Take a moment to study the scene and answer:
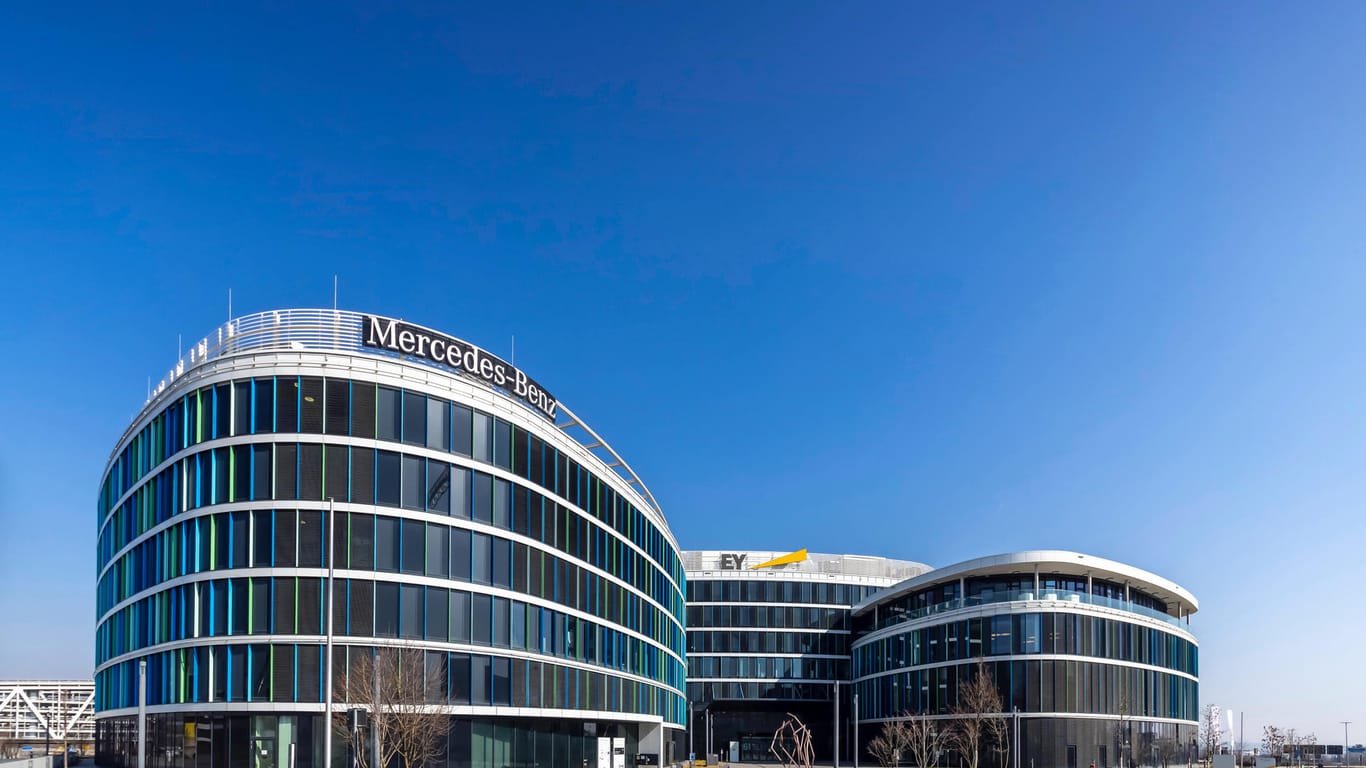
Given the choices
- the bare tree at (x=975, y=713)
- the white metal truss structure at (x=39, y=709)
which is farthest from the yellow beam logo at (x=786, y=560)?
the white metal truss structure at (x=39, y=709)

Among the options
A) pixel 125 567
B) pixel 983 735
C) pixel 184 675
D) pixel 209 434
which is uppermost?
pixel 209 434

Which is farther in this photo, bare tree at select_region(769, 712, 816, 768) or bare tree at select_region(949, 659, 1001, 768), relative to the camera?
bare tree at select_region(949, 659, 1001, 768)

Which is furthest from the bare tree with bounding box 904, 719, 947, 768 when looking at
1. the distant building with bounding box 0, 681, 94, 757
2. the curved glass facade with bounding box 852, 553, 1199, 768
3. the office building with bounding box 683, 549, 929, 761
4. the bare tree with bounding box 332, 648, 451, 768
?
the distant building with bounding box 0, 681, 94, 757

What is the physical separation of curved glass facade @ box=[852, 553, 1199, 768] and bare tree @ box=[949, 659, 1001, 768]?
140 centimetres

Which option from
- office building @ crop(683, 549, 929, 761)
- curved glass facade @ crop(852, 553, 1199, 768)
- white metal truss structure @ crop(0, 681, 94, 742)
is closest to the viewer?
curved glass facade @ crop(852, 553, 1199, 768)

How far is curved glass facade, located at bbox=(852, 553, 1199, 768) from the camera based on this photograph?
9012 centimetres

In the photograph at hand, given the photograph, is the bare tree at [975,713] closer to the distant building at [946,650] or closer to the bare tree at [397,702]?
the distant building at [946,650]

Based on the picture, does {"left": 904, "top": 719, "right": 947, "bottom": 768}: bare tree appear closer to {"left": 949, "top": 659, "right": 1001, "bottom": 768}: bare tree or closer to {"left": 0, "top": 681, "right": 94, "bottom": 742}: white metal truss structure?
{"left": 949, "top": 659, "right": 1001, "bottom": 768}: bare tree

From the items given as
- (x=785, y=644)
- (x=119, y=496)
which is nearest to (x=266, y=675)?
(x=119, y=496)

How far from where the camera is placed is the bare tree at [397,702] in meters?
49.5

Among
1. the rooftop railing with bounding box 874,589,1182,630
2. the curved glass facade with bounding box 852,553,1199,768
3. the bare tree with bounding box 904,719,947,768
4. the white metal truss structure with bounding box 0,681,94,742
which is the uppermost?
the rooftop railing with bounding box 874,589,1182,630

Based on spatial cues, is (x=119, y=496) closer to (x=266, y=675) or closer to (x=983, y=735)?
(x=266, y=675)

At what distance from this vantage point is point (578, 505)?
7088 centimetres

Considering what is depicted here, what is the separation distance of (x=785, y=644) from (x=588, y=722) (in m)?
66.6
